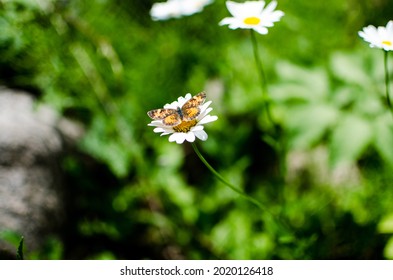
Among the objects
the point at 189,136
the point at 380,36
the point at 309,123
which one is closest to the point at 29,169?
the point at 189,136

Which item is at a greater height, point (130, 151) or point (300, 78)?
point (300, 78)

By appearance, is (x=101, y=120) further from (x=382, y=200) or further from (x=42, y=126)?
(x=382, y=200)

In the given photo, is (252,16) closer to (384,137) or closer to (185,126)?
(185,126)

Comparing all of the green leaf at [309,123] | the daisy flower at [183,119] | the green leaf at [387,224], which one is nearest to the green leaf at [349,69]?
the green leaf at [309,123]

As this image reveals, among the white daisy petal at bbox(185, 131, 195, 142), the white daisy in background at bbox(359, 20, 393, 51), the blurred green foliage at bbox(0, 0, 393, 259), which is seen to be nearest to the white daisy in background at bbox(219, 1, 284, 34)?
the white daisy in background at bbox(359, 20, 393, 51)
